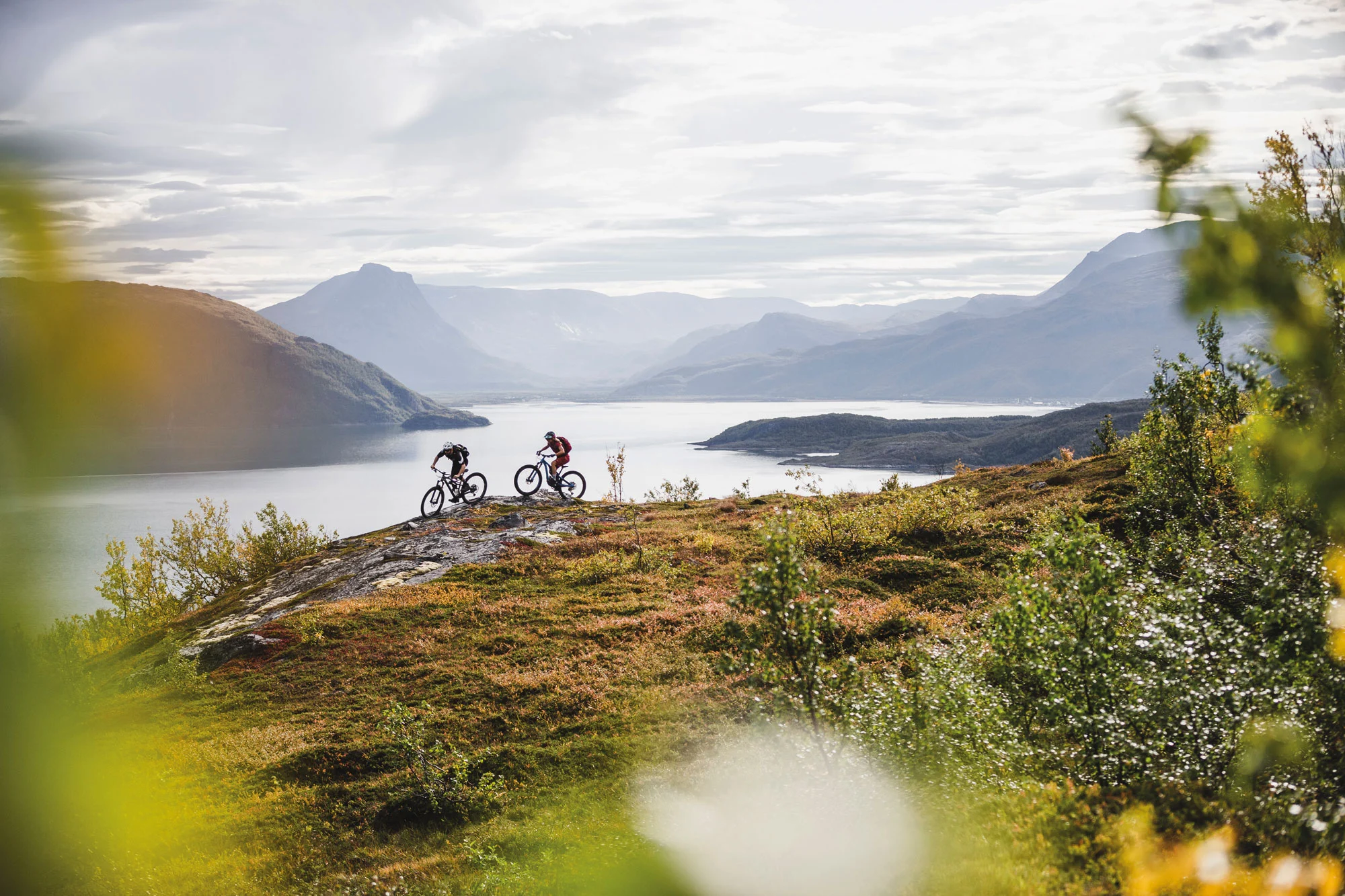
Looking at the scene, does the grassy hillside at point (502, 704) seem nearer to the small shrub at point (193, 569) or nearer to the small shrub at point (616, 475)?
the small shrub at point (193, 569)

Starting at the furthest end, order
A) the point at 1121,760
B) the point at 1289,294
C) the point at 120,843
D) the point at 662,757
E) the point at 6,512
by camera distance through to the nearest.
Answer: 1. the point at 662,757
2. the point at 1121,760
3. the point at 1289,294
4. the point at 120,843
5. the point at 6,512

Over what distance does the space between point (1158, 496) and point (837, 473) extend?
534ft

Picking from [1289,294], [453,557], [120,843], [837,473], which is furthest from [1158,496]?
[837,473]

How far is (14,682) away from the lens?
1.63m

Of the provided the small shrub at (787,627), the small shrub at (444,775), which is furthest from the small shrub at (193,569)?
the small shrub at (787,627)

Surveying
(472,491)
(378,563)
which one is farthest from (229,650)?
(472,491)

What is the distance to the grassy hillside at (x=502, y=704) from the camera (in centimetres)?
1082

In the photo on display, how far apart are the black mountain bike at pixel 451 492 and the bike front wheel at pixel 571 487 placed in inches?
176

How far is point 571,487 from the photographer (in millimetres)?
47219

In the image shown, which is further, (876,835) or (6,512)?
(876,835)

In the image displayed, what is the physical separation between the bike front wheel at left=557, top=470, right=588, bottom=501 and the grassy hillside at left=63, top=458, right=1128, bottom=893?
1365 centimetres

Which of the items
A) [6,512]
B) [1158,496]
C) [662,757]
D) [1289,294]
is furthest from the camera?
A: [1158,496]

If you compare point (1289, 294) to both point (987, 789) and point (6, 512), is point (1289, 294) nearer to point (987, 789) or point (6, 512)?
point (6, 512)

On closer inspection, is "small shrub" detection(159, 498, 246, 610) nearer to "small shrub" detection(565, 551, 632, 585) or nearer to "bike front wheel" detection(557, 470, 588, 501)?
"bike front wheel" detection(557, 470, 588, 501)
